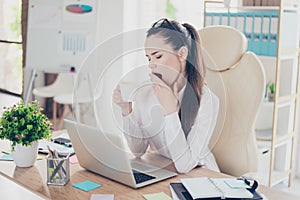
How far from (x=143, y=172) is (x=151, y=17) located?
2.83 metres

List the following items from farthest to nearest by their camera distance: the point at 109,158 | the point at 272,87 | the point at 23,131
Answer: the point at 272,87 < the point at 23,131 < the point at 109,158

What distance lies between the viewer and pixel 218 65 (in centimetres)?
188

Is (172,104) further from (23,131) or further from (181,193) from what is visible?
(23,131)

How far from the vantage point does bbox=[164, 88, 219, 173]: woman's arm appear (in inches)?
58.6

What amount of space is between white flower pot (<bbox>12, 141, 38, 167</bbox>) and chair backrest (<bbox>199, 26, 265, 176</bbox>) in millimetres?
767

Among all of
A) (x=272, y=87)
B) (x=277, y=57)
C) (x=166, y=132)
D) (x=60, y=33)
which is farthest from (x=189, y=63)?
(x=60, y=33)

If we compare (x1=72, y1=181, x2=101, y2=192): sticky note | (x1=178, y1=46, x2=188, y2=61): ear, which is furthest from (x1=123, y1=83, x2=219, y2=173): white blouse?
(x1=72, y1=181, x2=101, y2=192): sticky note

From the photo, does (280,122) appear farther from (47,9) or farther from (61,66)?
(47,9)

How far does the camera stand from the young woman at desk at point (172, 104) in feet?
4.89

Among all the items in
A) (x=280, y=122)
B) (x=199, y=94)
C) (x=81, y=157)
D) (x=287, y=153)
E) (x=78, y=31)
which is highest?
(x=78, y=31)

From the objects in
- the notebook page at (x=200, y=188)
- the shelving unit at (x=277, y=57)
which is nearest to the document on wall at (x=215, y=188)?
the notebook page at (x=200, y=188)

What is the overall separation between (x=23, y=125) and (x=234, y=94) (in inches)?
35.7

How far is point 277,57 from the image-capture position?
2.84 meters

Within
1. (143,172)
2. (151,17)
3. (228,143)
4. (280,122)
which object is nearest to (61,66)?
(151,17)
